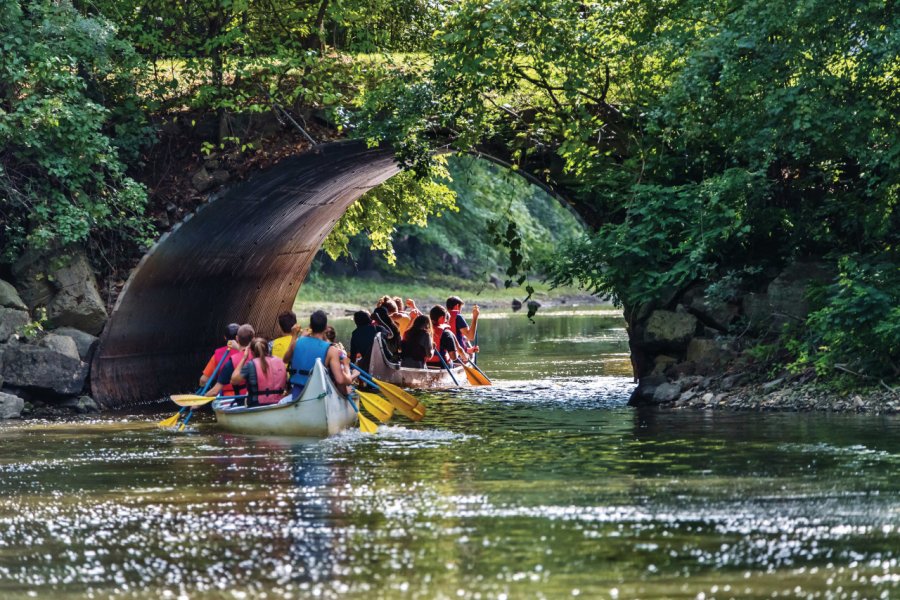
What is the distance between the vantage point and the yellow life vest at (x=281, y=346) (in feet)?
56.3

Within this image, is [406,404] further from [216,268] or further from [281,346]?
[216,268]

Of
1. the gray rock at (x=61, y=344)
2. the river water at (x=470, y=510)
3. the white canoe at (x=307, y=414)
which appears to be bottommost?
the river water at (x=470, y=510)

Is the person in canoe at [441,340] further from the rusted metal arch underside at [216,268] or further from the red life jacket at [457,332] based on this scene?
the rusted metal arch underside at [216,268]

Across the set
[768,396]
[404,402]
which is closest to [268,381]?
[404,402]

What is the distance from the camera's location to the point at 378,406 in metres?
17.0

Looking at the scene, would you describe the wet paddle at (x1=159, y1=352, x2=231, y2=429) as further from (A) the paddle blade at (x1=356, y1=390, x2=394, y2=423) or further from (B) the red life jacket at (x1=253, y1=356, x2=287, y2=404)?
(A) the paddle blade at (x1=356, y1=390, x2=394, y2=423)

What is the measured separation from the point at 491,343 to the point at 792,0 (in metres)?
21.0

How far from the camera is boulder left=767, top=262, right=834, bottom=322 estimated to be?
17.2 meters

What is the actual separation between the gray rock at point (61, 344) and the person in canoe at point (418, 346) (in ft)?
→ 20.8

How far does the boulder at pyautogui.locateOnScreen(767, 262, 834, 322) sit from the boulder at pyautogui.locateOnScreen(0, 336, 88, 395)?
9.53 meters

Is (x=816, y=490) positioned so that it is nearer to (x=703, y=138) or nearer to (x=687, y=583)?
(x=687, y=583)

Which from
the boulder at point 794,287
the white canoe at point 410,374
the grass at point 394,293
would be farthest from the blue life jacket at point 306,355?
the grass at point 394,293

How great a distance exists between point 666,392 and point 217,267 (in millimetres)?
8826

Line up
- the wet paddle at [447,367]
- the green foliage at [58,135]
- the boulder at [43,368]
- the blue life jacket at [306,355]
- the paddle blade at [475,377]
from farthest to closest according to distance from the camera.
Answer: the wet paddle at [447,367] < the paddle blade at [475,377] < the boulder at [43,368] < the green foliage at [58,135] < the blue life jacket at [306,355]
